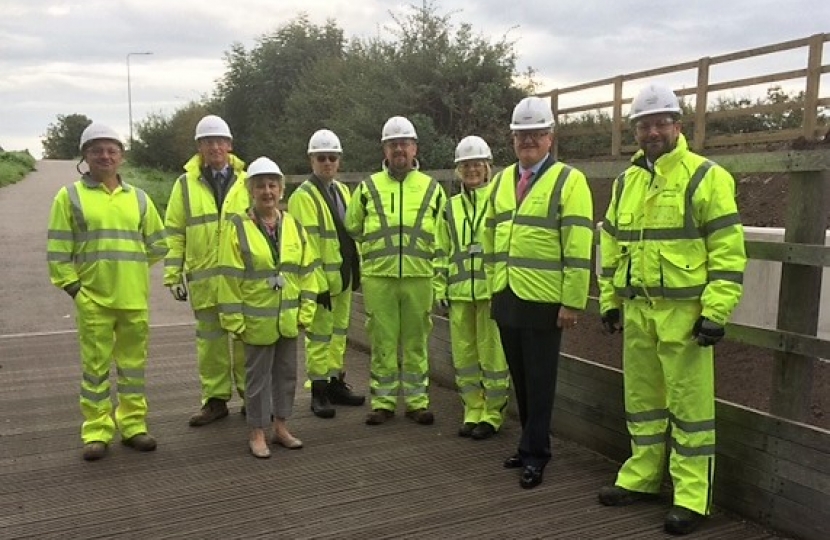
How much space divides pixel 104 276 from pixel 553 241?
268 centimetres

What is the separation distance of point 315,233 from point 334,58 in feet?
59.5

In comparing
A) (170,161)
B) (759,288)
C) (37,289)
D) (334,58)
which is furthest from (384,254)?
(170,161)

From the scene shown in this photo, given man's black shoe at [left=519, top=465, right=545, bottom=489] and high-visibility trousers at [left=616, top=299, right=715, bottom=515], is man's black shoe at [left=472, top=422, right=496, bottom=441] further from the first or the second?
high-visibility trousers at [left=616, top=299, right=715, bottom=515]

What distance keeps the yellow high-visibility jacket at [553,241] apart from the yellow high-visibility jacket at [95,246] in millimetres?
2320

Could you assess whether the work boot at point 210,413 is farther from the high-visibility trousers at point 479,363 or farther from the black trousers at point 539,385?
the black trousers at point 539,385

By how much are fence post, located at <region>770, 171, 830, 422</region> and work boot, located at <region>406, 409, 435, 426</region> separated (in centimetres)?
232

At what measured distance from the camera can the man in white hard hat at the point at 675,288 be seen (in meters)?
3.42

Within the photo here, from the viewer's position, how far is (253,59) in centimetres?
2678

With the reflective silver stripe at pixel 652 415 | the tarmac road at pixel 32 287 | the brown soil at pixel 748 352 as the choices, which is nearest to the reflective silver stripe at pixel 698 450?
the reflective silver stripe at pixel 652 415

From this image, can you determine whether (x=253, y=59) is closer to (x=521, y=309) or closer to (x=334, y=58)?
(x=334, y=58)

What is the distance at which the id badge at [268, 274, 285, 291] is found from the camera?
4.52 meters

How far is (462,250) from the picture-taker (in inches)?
197

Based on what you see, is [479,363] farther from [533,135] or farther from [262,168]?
[262,168]

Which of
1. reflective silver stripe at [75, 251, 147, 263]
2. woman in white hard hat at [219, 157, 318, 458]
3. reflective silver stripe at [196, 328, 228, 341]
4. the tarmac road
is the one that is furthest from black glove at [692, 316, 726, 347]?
the tarmac road
